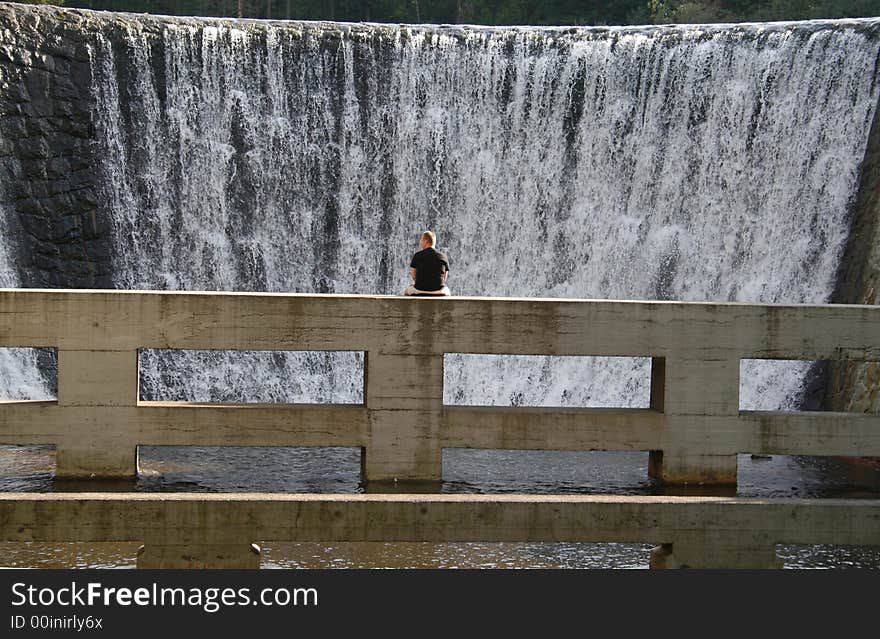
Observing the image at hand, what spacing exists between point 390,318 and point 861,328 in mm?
3759

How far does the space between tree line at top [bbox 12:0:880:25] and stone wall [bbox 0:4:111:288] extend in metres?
12.6

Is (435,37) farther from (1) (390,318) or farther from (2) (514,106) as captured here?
(1) (390,318)

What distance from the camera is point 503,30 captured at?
23172 mm

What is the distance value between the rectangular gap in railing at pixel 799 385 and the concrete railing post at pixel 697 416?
7.10 metres

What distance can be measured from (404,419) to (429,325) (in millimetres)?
768

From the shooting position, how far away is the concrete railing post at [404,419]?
9.86m

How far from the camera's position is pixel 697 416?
10133 mm

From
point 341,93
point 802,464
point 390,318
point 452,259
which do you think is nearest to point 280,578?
point 390,318

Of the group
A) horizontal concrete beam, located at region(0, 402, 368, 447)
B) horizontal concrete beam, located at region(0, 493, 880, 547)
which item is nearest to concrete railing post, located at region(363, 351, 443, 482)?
horizontal concrete beam, located at region(0, 402, 368, 447)

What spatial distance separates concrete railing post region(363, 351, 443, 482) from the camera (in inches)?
388

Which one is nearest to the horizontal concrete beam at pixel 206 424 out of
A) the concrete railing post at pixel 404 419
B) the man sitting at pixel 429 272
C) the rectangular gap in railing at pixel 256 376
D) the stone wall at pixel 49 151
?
the concrete railing post at pixel 404 419

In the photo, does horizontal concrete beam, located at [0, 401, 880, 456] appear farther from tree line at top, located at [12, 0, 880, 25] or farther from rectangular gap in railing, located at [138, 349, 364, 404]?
tree line at top, located at [12, 0, 880, 25]

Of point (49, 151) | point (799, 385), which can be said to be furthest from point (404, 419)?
point (49, 151)

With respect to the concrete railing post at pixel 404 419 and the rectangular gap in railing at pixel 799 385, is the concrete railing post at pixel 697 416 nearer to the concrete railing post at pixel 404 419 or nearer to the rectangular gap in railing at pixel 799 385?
the concrete railing post at pixel 404 419
